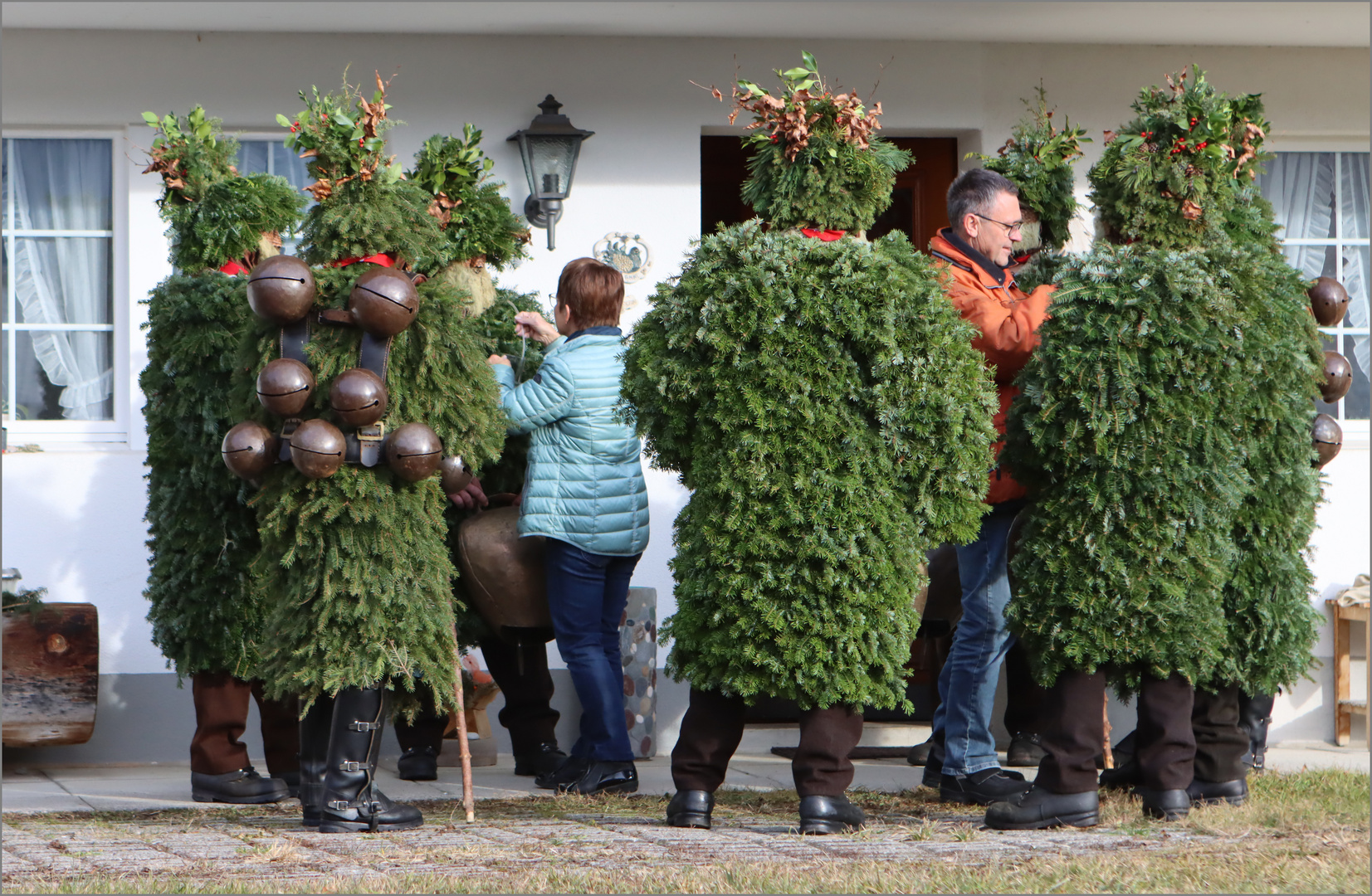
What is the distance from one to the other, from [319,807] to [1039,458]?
2.49 metres

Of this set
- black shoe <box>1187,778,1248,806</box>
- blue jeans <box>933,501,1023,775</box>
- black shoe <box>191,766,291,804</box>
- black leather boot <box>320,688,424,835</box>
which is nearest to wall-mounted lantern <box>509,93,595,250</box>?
blue jeans <box>933,501,1023,775</box>

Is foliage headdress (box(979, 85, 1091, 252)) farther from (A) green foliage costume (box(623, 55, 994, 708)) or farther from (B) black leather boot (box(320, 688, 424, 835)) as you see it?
(B) black leather boot (box(320, 688, 424, 835))

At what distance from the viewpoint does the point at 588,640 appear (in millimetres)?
5344

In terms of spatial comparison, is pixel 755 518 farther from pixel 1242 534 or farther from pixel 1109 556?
pixel 1242 534

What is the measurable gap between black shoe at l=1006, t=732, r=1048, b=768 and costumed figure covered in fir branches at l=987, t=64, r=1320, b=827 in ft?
4.45

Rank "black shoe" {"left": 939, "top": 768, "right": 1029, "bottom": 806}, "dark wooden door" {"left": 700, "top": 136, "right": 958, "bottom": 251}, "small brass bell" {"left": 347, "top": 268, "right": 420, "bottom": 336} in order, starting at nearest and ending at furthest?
1. "small brass bell" {"left": 347, "top": 268, "right": 420, "bottom": 336}
2. "black shoe" {"left": 939, "top": 768, "right": 1029, "bottom": 806}
3. "dark wooden door" {"left": 700, "top": 136, "right": 958, "bottom": 251}

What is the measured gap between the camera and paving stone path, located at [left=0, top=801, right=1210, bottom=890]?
3887 millimetres

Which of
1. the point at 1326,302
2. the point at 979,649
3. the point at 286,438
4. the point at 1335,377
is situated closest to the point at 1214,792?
the point at 979,649

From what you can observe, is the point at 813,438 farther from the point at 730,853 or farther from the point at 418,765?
the point at 418,765

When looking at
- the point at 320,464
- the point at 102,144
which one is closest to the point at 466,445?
the point at 320,464

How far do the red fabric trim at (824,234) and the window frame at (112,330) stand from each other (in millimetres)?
3799

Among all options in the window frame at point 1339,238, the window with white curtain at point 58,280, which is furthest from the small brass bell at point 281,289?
the window frame at point 1339,238

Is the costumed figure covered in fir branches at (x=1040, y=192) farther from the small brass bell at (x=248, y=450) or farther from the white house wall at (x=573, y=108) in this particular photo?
the small brass bell at (x=248, y=450)

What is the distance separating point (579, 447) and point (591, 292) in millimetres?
575
